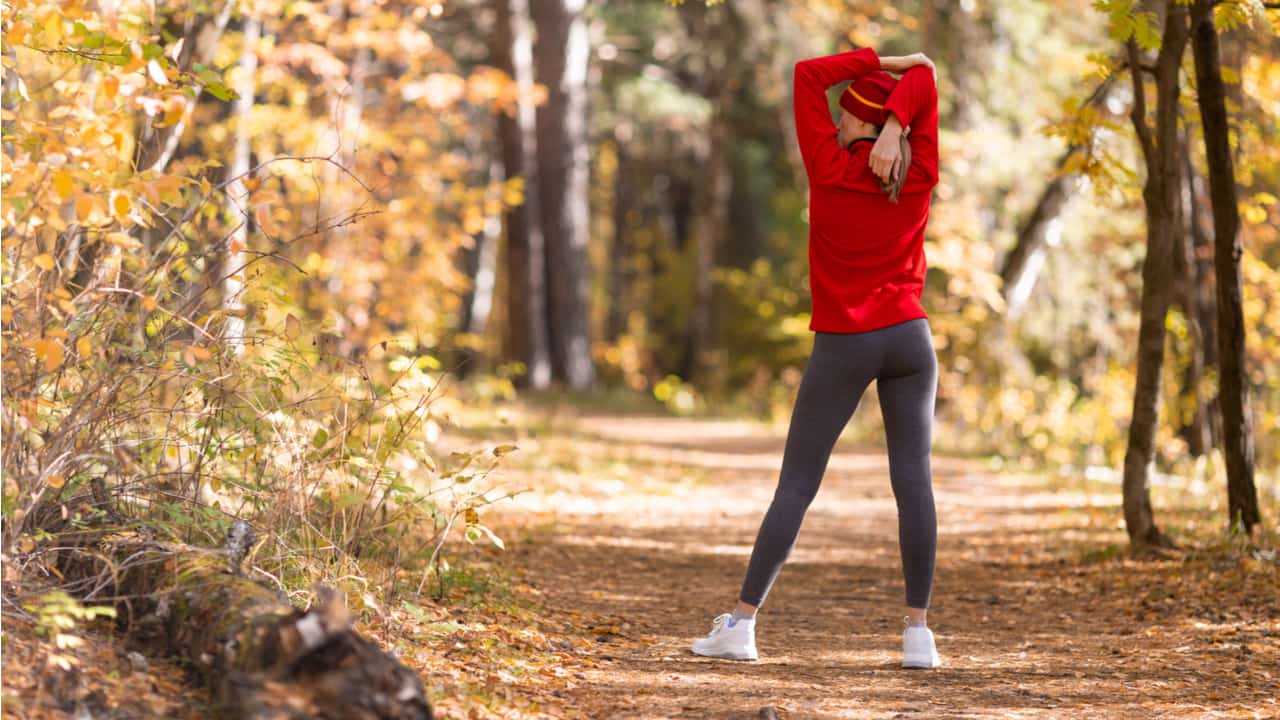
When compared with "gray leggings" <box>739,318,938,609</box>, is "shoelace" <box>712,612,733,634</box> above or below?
below

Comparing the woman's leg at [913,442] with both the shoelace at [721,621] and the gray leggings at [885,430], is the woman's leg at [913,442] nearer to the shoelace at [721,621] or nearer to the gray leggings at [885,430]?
the gray leggings at [885,430]

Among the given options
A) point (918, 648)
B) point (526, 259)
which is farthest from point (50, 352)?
point (526, 259)

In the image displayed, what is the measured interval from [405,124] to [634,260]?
88.8 feet

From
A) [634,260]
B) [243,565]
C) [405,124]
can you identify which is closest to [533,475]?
[243,565]

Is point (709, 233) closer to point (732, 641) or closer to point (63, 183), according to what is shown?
point (732, 641)

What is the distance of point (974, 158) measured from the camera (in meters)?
16.1

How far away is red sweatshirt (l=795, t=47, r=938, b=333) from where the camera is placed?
4.60 meters

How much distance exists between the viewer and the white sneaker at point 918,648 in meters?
4.82

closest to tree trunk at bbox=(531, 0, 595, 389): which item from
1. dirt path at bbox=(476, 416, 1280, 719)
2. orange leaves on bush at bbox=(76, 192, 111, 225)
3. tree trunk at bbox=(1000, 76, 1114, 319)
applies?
tree trunk at bbox=(1000, 76, 1114, 319)

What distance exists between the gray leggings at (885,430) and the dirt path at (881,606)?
410 mm

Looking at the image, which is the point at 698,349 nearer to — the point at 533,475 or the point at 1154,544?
the point at 533,475

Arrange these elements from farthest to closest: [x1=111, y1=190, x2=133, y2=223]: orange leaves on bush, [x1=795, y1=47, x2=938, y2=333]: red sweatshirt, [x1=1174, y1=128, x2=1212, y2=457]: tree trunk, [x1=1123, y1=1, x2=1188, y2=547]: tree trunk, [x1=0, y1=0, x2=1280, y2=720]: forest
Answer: [x1=1174, y1=128, x2=1212, y2=457]: tree trunk → [x1=1123, y1=1, x2=1188, y2=547]: tree trunk → [x1=795, y1=47, x2=938, y2=333]: red sweatshirt → [x1=0, y1=0, x2=1280, y2=720]: forest → [x1=111, y1=190, x2=133, y2=223]: orange leaves on bush

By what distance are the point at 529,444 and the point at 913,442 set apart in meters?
8.16

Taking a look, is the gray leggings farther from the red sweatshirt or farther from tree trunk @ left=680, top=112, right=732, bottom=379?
tree trunk @ left=680, top=112, right=732, bottom=379
